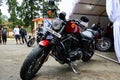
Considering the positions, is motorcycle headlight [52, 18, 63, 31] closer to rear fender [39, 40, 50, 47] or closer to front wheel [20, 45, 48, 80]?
rear fender [39, 40, 50, 47]

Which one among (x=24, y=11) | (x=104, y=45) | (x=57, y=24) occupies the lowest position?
(x=24, y=11)

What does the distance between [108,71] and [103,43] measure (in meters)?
5.00

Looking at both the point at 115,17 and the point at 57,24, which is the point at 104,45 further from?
the point at 57,24

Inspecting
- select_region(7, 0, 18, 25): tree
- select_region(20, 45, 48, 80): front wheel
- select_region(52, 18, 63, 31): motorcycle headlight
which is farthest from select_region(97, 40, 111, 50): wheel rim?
select_region(7, 0, 18, 25): tree

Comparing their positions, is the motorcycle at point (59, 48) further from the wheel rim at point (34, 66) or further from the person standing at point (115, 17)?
the person standing at point (115, 17)

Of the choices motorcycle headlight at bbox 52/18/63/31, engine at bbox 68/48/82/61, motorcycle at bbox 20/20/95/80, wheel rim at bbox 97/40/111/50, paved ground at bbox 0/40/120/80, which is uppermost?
motorcycle headlight at bbox 52/18/63/31

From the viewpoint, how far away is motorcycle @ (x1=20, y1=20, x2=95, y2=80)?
16.1ft

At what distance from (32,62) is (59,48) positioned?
2.93 ft

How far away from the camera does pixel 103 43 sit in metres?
11.1

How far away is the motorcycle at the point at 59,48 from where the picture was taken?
4895mm

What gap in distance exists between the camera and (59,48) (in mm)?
5520

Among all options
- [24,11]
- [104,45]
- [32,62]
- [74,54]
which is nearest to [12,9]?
[24,11]

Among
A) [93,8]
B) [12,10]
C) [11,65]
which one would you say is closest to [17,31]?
[93,8]

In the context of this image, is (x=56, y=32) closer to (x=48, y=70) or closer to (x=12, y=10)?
(x=48, y=70)
